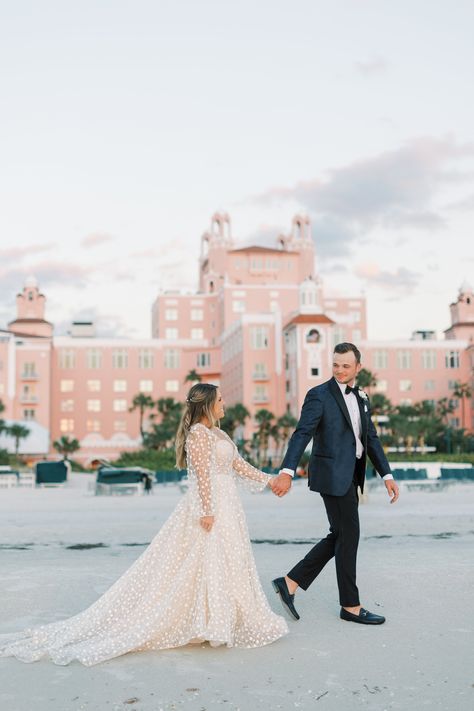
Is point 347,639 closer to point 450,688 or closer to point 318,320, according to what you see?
point 450,688

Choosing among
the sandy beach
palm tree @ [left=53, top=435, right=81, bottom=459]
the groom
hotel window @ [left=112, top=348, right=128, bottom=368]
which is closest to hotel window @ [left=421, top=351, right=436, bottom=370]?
hotel window @ [left=112, top=348, right=128, bottom=368]

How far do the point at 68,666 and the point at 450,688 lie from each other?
6.75 ft

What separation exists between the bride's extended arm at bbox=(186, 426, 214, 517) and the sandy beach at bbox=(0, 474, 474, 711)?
0.88m

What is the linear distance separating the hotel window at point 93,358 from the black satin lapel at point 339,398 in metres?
86.0

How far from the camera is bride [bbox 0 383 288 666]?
16.7 ft

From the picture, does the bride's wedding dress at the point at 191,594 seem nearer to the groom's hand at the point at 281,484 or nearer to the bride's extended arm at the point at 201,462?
the bride's extended arm at the point at 201,462

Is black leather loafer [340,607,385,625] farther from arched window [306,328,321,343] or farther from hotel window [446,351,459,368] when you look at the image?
hotel window [446,351,459,368]

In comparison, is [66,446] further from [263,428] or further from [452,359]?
[452,359]

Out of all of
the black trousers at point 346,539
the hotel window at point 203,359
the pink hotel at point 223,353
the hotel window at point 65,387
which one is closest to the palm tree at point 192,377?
the pink hotel at point 223,353

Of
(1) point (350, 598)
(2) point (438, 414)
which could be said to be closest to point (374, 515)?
(1) point (350, 598)

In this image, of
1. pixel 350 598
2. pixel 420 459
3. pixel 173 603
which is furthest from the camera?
pixel 420 459

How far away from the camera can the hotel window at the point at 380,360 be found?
90.2 meters

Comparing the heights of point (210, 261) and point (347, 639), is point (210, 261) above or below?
above

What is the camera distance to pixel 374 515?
713 inches
